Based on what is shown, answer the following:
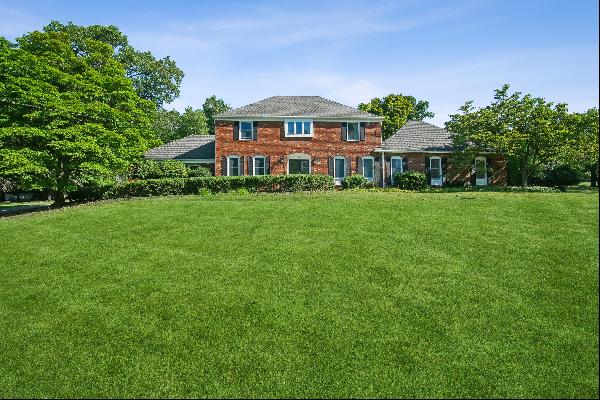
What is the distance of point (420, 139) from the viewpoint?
104 ft

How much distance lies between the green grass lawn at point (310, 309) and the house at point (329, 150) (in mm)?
18348

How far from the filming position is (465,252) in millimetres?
9766

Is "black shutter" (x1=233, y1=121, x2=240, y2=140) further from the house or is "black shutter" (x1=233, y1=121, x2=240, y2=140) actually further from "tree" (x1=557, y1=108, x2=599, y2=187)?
"tree" (x1=557, y1=108, x2=599, y2=187)

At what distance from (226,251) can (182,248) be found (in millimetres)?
1421

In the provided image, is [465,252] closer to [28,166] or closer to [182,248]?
[182,248]

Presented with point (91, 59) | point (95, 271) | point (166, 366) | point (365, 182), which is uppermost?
point (91, 59)

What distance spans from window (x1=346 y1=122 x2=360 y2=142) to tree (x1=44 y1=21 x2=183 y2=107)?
27151 millimetres

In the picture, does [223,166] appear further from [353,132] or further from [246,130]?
[353,132]

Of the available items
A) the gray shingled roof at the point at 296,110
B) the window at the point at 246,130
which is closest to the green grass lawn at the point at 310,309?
the window at the point at 246,130

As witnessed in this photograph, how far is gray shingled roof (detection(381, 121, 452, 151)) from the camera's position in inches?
1219

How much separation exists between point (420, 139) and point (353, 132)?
5.40 m

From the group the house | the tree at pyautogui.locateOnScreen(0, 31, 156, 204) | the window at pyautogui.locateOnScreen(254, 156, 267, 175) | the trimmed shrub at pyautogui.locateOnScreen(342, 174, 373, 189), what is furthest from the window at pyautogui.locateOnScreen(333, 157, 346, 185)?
the tree at pyautogui.locateOnScreen(0, 31, 156, 204)

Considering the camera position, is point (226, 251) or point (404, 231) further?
point (404, 231)

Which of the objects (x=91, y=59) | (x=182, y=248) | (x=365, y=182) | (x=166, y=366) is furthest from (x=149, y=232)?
(x=365, y=182)
